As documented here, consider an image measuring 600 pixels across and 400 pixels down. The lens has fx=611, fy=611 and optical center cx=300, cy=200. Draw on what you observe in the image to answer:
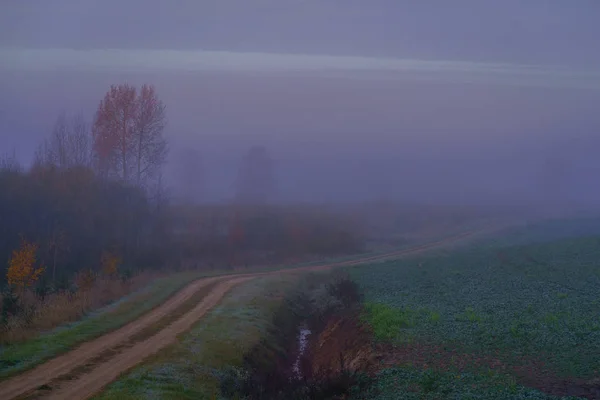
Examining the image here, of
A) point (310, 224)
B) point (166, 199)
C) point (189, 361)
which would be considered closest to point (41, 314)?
point (189, 361)

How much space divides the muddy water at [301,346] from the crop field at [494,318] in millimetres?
3513

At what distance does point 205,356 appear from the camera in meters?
22.2

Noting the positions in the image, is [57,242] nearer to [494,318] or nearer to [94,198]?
[94,198]

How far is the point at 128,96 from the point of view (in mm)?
58469

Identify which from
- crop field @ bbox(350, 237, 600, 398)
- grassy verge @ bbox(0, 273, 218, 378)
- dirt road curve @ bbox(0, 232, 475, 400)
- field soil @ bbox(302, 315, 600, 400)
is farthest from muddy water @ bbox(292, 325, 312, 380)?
grassy verge @ bbox(0, 273, 218, 378)

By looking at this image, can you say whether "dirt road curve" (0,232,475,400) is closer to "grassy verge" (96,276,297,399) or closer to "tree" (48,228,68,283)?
"grassy verge" (96,276,297,399)

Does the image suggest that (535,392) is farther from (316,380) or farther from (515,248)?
(515,248)

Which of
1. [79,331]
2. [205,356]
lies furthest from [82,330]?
[205,356]

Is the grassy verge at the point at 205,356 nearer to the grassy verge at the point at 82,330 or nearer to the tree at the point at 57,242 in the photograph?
the grassy verge at the point at 82,330

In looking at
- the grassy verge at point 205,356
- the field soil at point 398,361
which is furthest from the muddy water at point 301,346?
the grassy verge at point 205,356

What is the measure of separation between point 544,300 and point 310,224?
166 feet

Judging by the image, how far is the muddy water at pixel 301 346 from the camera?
24.9 m

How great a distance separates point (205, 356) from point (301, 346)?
8.87 meters

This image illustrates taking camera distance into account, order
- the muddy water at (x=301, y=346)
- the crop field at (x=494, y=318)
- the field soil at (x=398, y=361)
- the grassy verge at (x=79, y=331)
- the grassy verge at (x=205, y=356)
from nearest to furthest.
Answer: the field soil at (x=398, y=361)
the grassy verge at (x=205, y=356)
the crop field at (x=494, y=318)
the grassy verge at (x=79, y=331)
the muddy water at (x=301, y=346)
